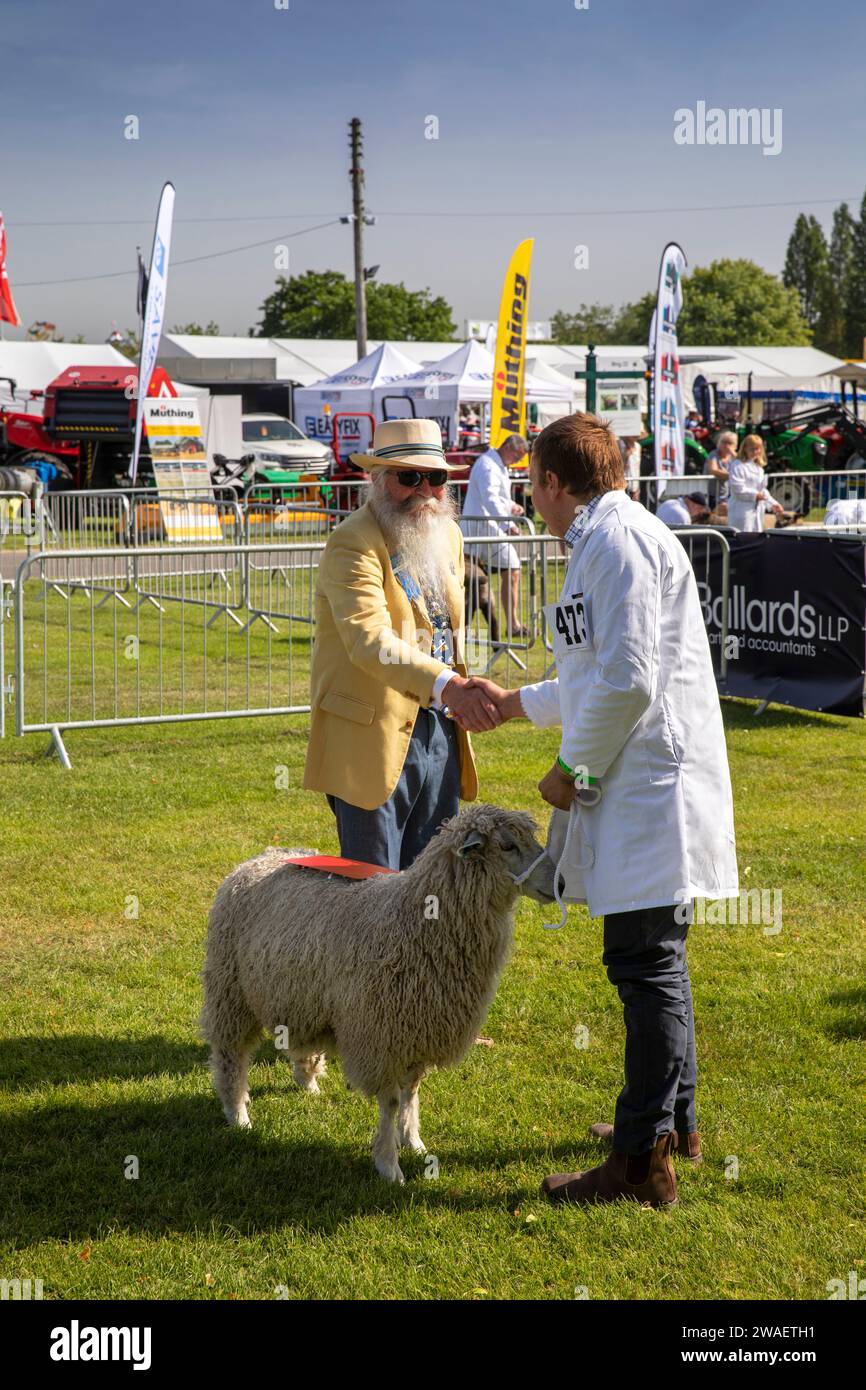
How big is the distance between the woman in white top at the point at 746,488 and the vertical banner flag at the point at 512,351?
4.14 metres

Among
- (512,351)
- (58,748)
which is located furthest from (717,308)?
(58,748)

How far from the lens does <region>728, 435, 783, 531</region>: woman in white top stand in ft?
52.3

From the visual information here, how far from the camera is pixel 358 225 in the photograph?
39812 millimetres

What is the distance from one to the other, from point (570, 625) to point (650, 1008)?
111 centimetres

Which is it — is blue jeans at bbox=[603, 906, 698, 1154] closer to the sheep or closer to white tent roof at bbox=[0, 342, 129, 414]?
the sheep

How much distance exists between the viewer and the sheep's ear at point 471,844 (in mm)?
3648

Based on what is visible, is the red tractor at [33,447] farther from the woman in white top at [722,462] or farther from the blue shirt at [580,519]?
the blue shirt at [580,519]

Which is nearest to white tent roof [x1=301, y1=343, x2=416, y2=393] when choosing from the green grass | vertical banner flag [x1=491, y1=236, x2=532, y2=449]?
vertical banner flag [x1=491, y1=236, x2=532, y2=449]

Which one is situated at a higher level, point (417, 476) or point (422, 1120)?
point (417, 476)

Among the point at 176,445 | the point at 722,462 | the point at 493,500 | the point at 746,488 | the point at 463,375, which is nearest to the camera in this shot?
the point at 493,500

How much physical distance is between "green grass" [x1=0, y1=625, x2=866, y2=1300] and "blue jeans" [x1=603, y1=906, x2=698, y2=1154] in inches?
12.9

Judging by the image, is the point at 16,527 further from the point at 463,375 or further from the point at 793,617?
the point at 793,617

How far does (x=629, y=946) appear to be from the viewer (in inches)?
139

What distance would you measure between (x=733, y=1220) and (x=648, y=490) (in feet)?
55.8
